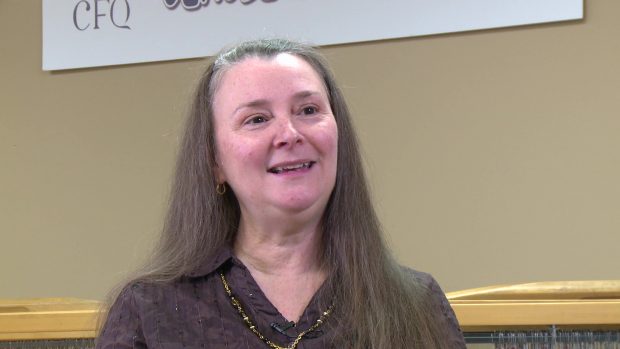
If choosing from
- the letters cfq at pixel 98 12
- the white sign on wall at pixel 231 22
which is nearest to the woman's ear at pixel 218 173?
the white sign on wall at pixel 231 22

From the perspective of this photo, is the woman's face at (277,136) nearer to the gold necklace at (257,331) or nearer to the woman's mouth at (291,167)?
the woman's mouth at (291,167)

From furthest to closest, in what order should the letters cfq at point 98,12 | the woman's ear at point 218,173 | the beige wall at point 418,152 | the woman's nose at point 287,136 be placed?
the letters cfq at point 98,12 < the beige wall at point 418,152 < the woman's ear at point 218,173 < the woman's nose at point 287,136

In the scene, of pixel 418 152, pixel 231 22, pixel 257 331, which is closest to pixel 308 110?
pixel 257 331

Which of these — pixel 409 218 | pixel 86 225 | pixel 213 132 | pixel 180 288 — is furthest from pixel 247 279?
pixel 86 225

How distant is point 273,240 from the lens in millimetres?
1169

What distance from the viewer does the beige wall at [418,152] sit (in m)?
1.81

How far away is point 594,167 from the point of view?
5.90 ft

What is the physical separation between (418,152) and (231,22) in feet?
1.86

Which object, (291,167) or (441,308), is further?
(441,308)

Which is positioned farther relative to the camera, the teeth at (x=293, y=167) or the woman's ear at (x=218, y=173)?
the woman's ear at (x=218, y=173)

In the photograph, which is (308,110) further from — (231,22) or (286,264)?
(231,22)

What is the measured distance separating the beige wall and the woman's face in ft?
1.37

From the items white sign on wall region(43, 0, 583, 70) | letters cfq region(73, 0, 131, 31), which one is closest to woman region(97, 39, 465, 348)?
white sign on wall region(43, 0, 583, 70)

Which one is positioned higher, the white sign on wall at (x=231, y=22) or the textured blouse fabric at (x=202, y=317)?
the white sign on wall at (x=231, y=22)
